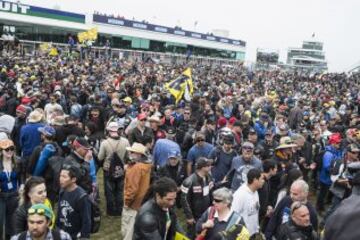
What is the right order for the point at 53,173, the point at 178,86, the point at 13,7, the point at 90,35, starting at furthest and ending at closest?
the point at 13,7
the point at 90,35
the point at 178,86
the point at 53,173

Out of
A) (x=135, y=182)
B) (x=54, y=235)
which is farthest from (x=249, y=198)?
(x=54, y=235)

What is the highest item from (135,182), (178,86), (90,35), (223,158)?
(90,35)

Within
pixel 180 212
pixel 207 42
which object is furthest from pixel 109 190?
pixel 207 42

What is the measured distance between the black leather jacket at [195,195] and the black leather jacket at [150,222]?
159 cm

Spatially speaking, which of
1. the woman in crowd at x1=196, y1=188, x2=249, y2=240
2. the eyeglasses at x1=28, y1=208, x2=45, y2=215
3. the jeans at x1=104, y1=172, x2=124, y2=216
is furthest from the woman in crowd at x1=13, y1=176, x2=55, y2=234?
the jeans at x1=104, y1=172, x2=124, y2=216

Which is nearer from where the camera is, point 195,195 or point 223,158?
point 195,195

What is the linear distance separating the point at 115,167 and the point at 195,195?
1.94 m

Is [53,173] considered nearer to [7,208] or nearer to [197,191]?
[7,208]

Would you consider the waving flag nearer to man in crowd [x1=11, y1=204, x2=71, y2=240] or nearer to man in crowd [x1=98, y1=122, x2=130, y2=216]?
man in crowd [x1=98, y1=122, x2=130, y2=216]

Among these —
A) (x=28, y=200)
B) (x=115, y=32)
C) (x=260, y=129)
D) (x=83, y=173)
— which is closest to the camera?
(x=28, y=200)

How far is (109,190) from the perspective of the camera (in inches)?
295

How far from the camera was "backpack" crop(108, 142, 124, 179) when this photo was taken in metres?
7.17

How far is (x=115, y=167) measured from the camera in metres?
7.20

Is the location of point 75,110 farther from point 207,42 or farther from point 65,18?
point 207,42
